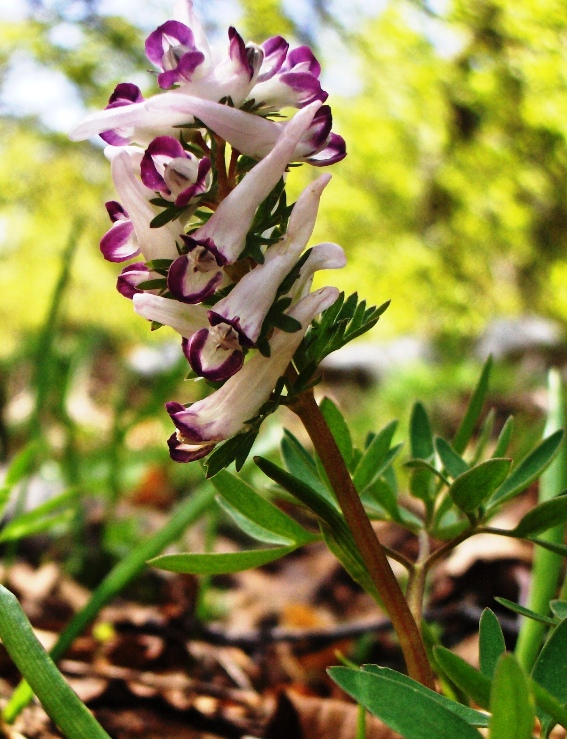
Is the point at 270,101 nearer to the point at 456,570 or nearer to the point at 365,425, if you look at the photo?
the point at 456,570

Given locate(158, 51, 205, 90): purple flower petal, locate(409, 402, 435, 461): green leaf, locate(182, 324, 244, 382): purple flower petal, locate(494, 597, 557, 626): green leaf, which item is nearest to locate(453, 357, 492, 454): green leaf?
locate(409, 402, 435, 461): green leaf

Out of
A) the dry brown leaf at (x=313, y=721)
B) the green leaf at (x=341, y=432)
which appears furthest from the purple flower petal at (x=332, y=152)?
the dry brown leaf at (x=313, y=721)

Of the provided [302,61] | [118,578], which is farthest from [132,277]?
[118,578]

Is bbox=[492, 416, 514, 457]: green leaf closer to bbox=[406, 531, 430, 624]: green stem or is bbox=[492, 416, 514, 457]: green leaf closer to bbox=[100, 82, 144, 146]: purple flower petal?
bbox=[406, 531, 430, 624]: green stem

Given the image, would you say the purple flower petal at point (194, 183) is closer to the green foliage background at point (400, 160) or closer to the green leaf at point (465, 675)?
the green leaf at point (465, 675)

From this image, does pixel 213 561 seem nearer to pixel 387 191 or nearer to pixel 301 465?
pixel 301 465
